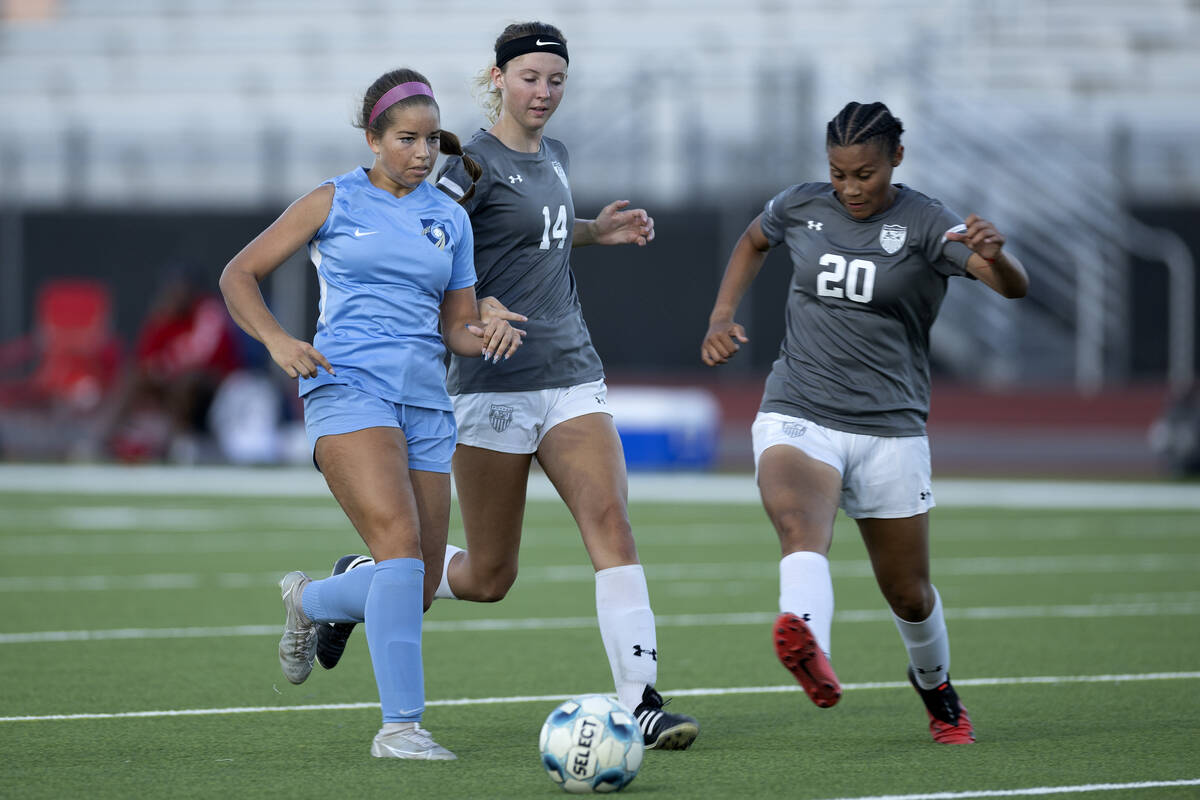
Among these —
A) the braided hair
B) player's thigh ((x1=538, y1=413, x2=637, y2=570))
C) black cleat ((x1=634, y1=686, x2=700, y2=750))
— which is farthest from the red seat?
the braided hair

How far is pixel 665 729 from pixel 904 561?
985 millimetres

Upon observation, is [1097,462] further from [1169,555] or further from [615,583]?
[615,583]

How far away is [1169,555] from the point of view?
40.8 ft

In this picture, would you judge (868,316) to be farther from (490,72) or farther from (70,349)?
(70,349)

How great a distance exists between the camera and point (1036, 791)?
4910 millimetres

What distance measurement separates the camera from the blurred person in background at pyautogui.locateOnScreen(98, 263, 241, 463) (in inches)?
801

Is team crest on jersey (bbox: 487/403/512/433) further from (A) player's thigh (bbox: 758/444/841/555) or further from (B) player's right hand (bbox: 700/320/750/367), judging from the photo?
(A) player's thigh (bbox: 758/444/841/555)

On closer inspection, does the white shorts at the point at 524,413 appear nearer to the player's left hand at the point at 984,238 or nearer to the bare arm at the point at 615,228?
the bare arm at the point at 615,228

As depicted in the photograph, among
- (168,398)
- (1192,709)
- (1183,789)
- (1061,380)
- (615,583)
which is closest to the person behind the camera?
(1183,789)

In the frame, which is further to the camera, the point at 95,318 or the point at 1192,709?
the point at 95,318

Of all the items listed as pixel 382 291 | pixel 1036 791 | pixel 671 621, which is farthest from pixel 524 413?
pixel 671 621

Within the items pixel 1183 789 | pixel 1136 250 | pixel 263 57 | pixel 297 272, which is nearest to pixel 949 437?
pixel 1136 250

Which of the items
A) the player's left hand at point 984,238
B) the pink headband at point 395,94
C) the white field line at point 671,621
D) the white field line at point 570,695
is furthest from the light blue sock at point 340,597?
the white field line at point 671,621

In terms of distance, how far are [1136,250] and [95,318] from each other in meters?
13.2
